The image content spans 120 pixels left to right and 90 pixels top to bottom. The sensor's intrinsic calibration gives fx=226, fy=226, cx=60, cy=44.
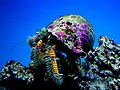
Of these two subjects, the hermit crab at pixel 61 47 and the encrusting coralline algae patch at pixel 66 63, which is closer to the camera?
the hermit crab at pixel 61 47

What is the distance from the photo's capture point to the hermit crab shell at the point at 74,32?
6.18m

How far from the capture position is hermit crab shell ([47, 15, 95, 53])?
6184 millimetres

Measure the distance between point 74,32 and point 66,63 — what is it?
940mm

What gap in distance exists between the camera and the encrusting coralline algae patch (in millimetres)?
6100

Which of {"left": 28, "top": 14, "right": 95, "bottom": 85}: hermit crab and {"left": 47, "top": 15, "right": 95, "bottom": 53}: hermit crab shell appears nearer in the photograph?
{"left": 28, "top": 14, "right": 95, "bottom": 85}: hermit crab

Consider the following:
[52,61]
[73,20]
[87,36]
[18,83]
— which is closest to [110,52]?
[87,36]

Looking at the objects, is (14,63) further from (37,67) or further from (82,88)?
(82,88)

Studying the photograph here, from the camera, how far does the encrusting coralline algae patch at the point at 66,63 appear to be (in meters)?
6.10

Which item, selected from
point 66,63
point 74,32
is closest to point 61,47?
point 66,63

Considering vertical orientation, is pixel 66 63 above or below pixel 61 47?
below

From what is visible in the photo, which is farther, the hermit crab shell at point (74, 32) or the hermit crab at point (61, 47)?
the hermit crab shell at point (74, 32)

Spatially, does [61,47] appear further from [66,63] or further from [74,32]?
[74,32]

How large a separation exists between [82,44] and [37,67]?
4.75 ft

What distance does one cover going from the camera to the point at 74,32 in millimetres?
6645
